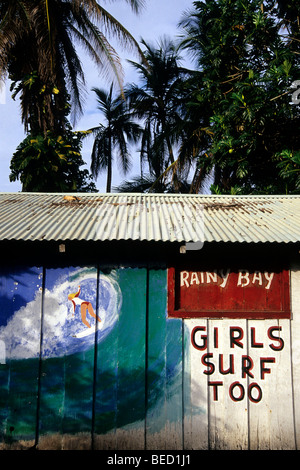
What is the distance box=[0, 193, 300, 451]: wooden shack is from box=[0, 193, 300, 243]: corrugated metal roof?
4cm

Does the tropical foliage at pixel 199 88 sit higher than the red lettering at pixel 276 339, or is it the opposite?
the tropical foliage at pixel 199 88

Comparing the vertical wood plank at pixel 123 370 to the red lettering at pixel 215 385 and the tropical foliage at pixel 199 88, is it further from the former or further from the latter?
the tropical foliage at pixel 199 88

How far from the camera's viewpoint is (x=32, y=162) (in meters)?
11.4

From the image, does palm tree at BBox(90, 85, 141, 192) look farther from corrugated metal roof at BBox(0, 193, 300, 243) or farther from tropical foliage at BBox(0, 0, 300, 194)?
corrugated metal roof at BBox(0, 193, 300, 243)

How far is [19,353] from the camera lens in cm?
409

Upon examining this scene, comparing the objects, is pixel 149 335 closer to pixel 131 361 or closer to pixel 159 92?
pixel 131 361

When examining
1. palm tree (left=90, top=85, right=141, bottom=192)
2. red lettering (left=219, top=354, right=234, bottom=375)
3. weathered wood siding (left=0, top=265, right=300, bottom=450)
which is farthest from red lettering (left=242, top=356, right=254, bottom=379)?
palm tree (left=90, top=85, right=141, bottom=192)

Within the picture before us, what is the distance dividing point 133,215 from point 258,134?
5.86 meters

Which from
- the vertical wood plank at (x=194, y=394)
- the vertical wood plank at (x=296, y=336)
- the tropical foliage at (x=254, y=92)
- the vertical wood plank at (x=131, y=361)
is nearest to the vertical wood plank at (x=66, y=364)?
the vertical wood plank at (x=131, y=361)

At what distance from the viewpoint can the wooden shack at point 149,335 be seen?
3.97 m

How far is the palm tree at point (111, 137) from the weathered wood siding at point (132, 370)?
1383 cm

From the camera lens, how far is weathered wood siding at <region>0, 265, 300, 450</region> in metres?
3.98

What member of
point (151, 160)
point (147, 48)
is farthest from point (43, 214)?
point (147, 48)

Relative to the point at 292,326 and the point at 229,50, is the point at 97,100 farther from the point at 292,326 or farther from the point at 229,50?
the point at 292,326
